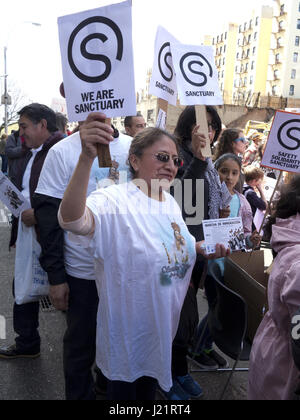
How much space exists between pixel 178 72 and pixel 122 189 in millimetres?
1239

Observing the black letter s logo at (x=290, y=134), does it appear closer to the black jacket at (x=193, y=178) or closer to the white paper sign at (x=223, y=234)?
the black jacket at (x=193, y=178)

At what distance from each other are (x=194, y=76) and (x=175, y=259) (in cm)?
150

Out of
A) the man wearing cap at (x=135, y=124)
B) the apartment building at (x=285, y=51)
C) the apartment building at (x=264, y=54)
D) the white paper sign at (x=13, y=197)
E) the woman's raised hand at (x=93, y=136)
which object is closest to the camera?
the woman's raised hand at (x=93, y=136)

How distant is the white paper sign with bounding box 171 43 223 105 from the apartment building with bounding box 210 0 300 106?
53333 mm

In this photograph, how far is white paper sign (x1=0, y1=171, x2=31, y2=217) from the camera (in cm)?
252

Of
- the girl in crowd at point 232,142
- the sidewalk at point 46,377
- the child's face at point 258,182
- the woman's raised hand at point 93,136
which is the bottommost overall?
the sidewalk at point 46,377

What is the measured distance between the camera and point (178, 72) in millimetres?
2559

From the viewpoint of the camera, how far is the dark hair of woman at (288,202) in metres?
1.69

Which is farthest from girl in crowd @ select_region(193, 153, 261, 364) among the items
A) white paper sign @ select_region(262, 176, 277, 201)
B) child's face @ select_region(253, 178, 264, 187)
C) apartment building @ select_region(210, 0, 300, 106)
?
apartment building @ select_region(210, 0, 300, 106)

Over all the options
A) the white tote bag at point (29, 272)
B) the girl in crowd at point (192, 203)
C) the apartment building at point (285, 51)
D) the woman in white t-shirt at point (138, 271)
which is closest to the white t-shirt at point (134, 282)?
the woman in white t-shirt at point (138, 271)

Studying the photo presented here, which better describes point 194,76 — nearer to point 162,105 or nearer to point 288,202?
point 162,105

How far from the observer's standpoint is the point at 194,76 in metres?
2.61
